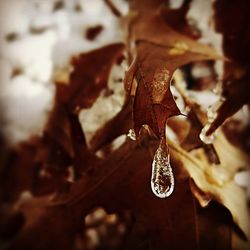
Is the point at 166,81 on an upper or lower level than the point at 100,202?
upper

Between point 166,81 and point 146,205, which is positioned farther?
point 146,205

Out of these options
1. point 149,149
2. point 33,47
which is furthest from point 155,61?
point 33,47

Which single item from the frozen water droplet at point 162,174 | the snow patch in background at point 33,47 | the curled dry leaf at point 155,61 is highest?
the curled dry leaf at point 155,61

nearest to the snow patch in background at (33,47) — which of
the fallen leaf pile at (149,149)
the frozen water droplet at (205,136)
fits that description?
the fallen leaf pile at (149,149)

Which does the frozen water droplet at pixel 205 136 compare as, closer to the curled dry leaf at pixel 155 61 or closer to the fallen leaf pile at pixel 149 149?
the fallen leaf pile at pixel 149 149

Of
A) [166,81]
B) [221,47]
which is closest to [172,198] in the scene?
[166,81]

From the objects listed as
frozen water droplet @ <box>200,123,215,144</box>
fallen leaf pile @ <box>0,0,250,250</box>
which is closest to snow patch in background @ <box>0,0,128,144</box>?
fallen leaf pile @ <box>0,0,250,250</box>

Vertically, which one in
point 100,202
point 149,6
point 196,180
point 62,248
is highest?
point 149,6

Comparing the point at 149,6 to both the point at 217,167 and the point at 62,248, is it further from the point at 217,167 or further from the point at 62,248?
the point at 62,248

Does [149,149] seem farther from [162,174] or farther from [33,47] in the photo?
[33,47]
